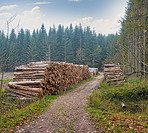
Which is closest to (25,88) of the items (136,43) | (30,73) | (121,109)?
(30,73)

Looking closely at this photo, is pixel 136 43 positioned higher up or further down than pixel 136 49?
higher up

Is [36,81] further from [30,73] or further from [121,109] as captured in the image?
[121,109]

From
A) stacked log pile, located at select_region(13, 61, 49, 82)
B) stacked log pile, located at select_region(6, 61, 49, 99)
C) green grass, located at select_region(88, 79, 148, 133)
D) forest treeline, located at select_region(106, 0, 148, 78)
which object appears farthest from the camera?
stacked log pile, located at select_region(13, 61, 49, 82)

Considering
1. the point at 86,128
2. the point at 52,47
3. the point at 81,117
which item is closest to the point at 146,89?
the point at 81,117

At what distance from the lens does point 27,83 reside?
8070 millimetres

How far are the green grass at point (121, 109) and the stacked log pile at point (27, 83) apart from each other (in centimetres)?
346

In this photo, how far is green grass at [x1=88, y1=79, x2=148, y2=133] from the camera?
14.3ft

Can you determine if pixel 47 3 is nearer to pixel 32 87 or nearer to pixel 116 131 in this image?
pixel 32 87

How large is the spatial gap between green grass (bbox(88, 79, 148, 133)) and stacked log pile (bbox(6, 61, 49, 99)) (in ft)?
11.4

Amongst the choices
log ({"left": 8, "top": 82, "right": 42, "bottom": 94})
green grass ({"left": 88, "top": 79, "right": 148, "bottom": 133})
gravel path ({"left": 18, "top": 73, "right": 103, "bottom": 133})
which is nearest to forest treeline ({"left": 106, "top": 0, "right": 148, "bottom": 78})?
green grass ({"left": 88, "top": 79, "right": 148, "bottom": 133})

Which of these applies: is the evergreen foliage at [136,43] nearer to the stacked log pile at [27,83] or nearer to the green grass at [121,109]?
the green grass at [121,109]

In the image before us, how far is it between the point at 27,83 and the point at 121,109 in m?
6.11

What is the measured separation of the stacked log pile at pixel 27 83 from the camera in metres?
7.66

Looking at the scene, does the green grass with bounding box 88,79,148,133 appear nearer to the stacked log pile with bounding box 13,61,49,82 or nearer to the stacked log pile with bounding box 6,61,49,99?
the stacked log pile with bounding box 6,61,49,99
